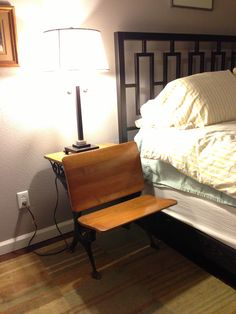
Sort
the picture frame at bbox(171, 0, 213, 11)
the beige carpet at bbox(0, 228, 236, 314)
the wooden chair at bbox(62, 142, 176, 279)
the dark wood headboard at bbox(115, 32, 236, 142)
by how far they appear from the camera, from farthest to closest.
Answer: the picture frame at bbox(171, 0, 213, 11) < the dark wood headboard at bbox(115, 32, 236, 142) < the wooden chair at bbox(62, 142, 176, 279) < the beige carpet at bbox(0, 228, 236, 314)

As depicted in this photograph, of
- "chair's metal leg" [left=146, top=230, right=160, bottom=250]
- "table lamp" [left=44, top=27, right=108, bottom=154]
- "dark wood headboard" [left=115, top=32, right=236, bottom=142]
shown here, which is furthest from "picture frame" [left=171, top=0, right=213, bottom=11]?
"chair's metal leg" [left=146, top=230, right=160, bottom=250]

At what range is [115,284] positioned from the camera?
153 centimetres

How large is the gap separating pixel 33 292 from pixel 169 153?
3.29 ft

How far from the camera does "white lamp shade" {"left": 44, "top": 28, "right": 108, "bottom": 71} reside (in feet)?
4.96

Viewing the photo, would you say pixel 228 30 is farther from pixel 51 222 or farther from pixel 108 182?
pixel 51 222

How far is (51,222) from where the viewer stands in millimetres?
2006

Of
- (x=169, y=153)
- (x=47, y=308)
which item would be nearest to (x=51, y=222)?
(x=47, y=308)

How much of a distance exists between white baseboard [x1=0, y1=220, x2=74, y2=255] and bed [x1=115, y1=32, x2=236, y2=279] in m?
0.60

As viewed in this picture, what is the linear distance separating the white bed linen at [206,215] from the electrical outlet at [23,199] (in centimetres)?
86

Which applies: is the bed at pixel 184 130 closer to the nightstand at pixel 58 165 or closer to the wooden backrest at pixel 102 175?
the wooden backrest at pixel 102 175

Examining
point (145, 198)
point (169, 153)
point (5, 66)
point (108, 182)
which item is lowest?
point (145, 198)

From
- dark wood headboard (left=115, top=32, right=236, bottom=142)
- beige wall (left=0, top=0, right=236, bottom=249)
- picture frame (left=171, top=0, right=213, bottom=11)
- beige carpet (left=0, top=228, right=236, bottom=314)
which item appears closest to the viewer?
beige carpet (left=0, top=228, right=236, bottom=314)

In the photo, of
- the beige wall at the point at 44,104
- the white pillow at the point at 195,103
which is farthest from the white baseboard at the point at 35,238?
the white pillow at the point at 195,103

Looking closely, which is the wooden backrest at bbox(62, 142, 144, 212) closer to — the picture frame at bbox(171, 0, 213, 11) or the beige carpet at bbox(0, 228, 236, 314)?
the beige carpet at bbox(0, 228, 236, 314)
